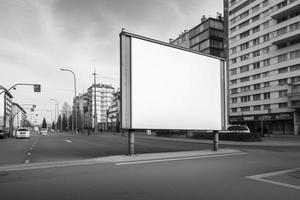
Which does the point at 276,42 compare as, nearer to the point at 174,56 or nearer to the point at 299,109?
the point at 299,109

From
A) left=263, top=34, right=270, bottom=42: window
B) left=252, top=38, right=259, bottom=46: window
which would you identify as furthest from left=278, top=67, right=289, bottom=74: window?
left=252, top=38, right=259, bottom=46: window

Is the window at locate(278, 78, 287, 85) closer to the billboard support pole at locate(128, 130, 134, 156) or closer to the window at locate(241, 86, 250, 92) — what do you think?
the window at locate(241, 86, 250, 92)

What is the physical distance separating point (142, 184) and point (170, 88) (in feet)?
29.7

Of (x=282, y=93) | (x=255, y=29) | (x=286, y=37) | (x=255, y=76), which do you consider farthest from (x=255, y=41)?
(x=282, y=93)

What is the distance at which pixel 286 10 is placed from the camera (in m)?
63.2

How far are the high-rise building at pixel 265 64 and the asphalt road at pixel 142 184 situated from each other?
5224 centimetres

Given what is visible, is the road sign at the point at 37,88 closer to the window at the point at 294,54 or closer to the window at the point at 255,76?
the window at the point at 294,54

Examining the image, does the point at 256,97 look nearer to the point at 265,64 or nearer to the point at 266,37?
the point at 265,64

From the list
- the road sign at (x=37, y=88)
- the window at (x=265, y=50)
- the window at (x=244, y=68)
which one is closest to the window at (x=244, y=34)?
the window at (x=265, y=50)

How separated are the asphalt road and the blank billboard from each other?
4.83m

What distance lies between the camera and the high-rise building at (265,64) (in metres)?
62.7

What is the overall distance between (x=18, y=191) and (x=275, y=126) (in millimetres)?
67343

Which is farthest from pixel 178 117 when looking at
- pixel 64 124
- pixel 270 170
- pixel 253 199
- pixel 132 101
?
pixel 64 124

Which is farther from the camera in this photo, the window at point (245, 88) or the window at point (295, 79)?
the window at point (245, 88)
